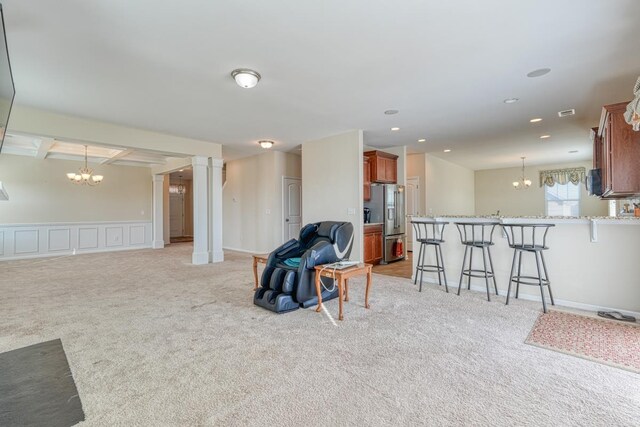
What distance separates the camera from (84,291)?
4176 millimetres

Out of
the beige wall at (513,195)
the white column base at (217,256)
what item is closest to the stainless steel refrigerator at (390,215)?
the white column base at (217,256)

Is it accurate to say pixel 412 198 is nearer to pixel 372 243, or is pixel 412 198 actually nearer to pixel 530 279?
pixel 372 243

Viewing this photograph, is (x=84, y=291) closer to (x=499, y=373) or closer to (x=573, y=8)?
(x=499, y=373)

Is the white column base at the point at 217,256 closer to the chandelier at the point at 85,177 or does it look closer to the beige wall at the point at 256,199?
the beige wall at the point at 256,199

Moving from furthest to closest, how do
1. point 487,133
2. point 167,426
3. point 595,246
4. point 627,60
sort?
point 487,133 → point 595,246 → point 627,60 → point 167,426

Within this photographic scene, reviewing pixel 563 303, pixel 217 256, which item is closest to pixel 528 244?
pixel 563 303

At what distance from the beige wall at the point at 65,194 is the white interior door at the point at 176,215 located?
3.08 m

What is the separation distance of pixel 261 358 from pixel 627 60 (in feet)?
14.7

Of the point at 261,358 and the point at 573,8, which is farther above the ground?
the point at 573,8

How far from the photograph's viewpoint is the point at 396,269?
579 cm

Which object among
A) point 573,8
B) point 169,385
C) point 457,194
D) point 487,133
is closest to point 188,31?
point 169,385

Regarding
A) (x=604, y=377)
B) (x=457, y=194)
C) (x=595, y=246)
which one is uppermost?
(x=457, y=194)

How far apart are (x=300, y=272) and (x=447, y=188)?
7.11 meters

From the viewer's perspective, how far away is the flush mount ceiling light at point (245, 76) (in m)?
3.12
